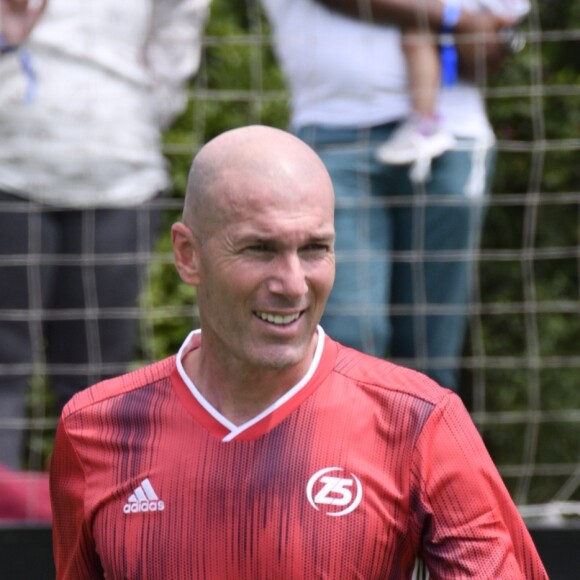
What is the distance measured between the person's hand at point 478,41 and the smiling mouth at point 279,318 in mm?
2237

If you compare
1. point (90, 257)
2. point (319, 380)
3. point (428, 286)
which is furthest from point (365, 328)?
point (319, 380)

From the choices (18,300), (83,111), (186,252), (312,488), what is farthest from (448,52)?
(312,488)

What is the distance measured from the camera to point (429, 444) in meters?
2.27

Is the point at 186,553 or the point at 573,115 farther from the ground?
the point at 573,115

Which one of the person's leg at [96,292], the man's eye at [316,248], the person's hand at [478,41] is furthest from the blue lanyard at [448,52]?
the man's eye at [316,248]

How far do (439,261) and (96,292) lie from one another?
1.10 meters

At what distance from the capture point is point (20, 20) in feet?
13.9

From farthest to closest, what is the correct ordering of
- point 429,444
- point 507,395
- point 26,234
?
point 507,395
point 26,234
point 429,444

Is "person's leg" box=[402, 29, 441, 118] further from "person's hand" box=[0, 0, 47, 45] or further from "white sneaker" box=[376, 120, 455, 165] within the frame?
"person's hand" box=[0, 0, 47, 45]

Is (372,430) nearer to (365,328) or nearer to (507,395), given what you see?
(365,328)

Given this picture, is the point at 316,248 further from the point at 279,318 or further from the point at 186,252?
the point at 186,252

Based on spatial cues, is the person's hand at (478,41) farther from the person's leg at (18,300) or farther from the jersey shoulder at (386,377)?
the jersey shoulder at (386,377)

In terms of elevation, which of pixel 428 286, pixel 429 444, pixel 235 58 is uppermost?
pixel 235 58

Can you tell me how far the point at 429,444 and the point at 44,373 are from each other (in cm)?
233
